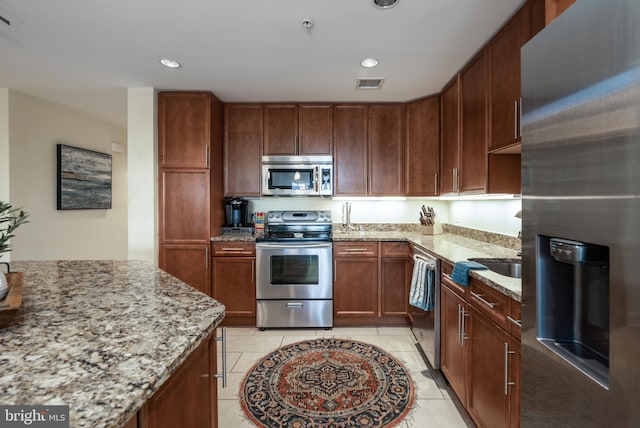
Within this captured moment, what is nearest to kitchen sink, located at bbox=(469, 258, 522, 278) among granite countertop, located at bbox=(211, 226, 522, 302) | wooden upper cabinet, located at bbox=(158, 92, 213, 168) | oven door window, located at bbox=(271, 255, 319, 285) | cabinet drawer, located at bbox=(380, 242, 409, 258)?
granite countertop, located at bbox=(211, 226, 522, 302)

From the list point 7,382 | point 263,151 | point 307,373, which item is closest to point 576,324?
point 7,382

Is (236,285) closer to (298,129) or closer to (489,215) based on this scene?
(298,129)

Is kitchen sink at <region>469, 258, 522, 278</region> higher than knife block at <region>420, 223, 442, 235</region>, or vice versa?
knife block at <region>420, 223, 442, 235</region>

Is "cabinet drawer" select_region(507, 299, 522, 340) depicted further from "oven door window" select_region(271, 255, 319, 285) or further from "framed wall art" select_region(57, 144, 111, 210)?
"framed wall art" select_region(57, 144, 111, 210)

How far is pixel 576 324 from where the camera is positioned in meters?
0.90

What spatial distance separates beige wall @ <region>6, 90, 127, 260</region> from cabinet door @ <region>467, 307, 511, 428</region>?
4355mm

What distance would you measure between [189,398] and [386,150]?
3.09m

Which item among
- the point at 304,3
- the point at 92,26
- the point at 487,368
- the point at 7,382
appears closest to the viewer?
the point at 7,382

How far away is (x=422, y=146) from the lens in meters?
3.35

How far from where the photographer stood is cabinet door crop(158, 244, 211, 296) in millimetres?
3154

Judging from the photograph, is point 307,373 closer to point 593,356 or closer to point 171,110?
point 593,356

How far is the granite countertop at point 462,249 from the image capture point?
4.53 feet

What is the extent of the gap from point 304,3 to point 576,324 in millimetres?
1978

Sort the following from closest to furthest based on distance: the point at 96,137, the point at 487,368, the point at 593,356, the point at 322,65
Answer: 1. the point at 593,356
2. the point at 487,368
3. the point at 322,65
4. the point at 96,137
